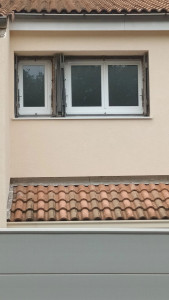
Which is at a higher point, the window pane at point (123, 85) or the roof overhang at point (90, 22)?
the roof overhang at point (90, 22)

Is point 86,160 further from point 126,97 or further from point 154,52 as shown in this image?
point 154,52

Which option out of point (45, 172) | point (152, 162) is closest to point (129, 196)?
point (152, 162)

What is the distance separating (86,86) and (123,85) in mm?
719

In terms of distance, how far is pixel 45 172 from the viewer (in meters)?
10.8

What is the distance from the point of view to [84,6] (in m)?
11.1

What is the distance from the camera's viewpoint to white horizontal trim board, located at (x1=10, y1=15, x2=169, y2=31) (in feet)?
34.9
